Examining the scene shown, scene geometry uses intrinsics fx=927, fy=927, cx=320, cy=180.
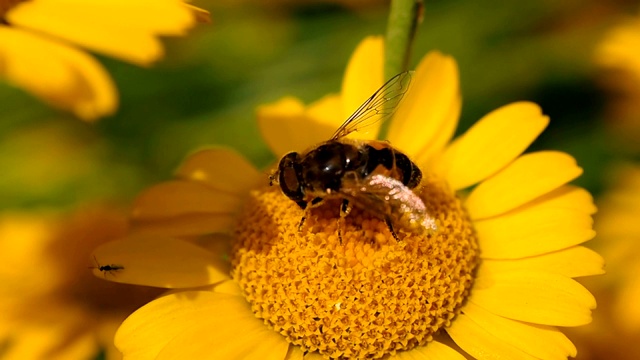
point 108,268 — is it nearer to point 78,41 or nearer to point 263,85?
point 78,41

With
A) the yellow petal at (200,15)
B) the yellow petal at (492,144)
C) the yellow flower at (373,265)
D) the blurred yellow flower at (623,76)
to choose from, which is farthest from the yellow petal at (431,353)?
the blurred yellow flower at (623,76)

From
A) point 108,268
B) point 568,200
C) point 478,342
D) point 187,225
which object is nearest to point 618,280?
point 568,200

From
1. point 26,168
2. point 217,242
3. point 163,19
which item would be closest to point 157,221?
point 217,242

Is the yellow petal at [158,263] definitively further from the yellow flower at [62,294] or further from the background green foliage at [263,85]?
the background green foliage at [263,85]

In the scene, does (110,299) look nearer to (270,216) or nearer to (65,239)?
(65,239)

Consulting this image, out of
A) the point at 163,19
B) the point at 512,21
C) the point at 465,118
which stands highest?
the point at 163,19

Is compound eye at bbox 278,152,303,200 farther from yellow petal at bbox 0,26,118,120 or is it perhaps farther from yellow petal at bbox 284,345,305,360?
yellow petal at bbox 0,26,118,120
